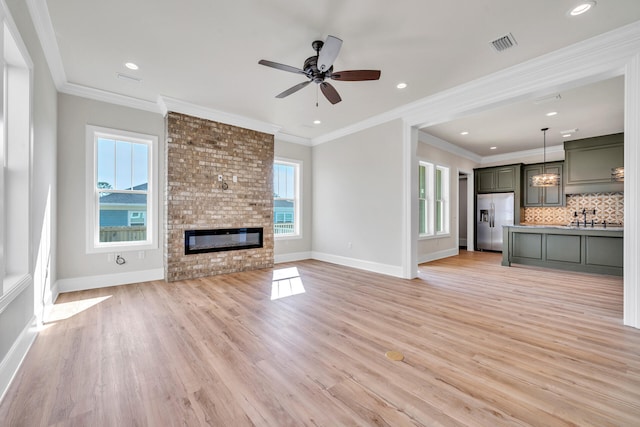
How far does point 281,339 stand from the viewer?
8.31ft

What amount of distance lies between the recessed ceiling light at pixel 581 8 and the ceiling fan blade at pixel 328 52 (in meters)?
2.11

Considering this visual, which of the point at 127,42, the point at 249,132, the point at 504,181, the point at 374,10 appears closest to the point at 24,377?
the point at 127,42

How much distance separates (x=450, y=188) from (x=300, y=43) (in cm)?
575

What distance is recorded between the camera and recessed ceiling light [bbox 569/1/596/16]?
237 centimetres

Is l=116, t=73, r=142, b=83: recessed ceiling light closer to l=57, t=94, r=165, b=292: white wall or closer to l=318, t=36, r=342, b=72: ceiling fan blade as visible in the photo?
l=57, t=94, r=165, b=292: white wall

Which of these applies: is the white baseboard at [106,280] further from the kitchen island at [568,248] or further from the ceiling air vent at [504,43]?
the kitchen island at [568,248]

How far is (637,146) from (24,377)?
5616mm

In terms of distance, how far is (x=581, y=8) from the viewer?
2.42m

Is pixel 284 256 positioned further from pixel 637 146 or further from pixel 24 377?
pixel 637 146

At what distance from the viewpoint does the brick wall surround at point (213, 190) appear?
181 inches

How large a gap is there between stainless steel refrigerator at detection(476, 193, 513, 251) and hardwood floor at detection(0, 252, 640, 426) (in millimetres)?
4251

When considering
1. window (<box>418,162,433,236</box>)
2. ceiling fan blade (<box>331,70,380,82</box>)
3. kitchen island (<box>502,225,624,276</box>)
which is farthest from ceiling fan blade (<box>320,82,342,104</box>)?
kitchen island (<box>502,225,624,276</box>)

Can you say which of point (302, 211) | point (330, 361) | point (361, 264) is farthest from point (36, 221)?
point (361, 264)

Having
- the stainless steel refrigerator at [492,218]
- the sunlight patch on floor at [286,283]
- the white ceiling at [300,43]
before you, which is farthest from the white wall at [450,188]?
the sunlight patch on floor at [286,283]
